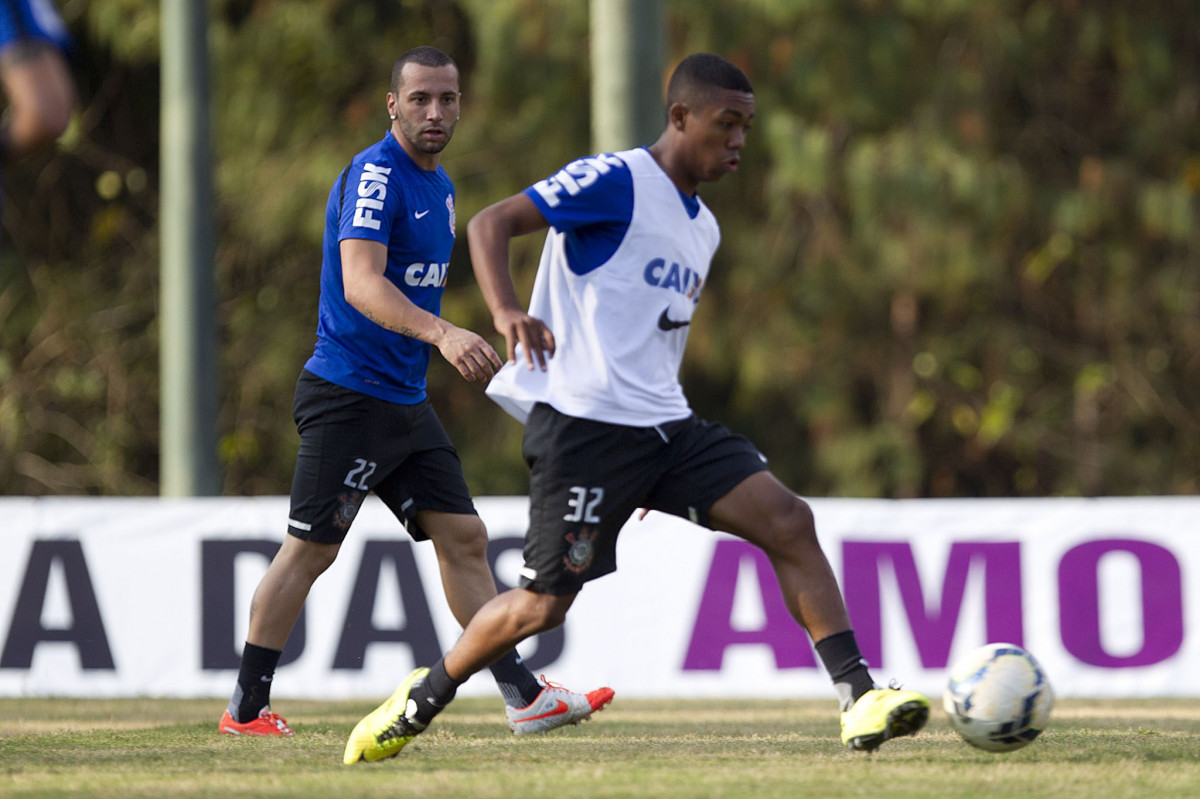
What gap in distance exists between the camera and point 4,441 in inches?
709

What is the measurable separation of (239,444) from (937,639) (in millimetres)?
11213

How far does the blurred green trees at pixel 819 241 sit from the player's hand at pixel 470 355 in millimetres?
11222

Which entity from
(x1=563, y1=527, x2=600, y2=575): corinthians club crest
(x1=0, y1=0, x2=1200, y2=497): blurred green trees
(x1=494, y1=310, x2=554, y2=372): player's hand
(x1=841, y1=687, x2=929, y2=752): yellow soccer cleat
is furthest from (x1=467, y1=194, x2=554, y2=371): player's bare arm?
(x1=0, y1=0, x2=1200, y2=497): blurred green trees

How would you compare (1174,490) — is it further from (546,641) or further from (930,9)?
(546,641)

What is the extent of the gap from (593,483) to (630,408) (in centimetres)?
24

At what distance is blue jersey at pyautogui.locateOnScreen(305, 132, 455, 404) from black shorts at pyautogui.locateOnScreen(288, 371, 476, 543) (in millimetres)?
59

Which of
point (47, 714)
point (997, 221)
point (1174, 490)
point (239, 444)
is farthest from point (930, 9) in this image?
point (47, 714)

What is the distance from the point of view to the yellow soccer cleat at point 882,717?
442cm

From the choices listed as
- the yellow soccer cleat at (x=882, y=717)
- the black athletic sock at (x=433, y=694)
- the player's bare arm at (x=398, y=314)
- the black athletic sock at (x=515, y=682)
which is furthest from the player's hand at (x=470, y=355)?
the black athletic sock at (x=515, y=682)

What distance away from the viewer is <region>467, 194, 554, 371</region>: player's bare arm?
14.2ft

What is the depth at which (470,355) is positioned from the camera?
14.7 ft

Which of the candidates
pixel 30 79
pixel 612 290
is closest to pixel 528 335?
pixel 612 290

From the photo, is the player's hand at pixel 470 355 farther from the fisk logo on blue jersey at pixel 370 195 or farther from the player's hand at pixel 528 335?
the fisk logo on blue jersey at pixel 370 195

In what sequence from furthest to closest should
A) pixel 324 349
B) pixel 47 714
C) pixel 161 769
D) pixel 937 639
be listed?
1. pixel 937 639
2. pixel 47 714
3. pixel 324 349
4. pixel 161 769
